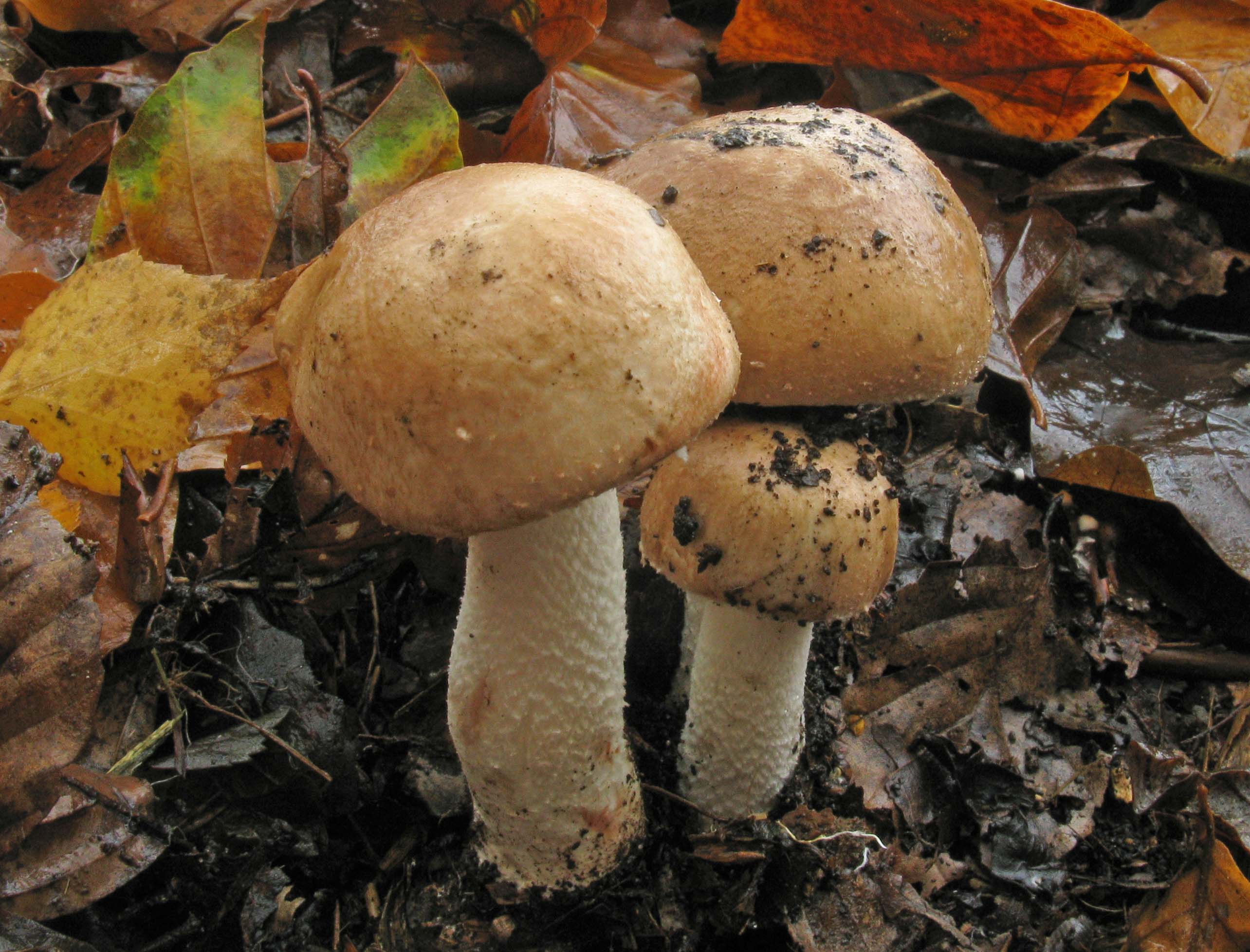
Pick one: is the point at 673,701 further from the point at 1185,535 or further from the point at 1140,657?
the point at 1185,535

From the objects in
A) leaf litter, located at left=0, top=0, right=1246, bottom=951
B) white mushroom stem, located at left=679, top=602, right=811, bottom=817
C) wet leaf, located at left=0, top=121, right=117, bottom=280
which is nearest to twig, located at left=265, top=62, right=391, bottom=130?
leaf litter, located at left=0, top=0, right=1246, bottom=951

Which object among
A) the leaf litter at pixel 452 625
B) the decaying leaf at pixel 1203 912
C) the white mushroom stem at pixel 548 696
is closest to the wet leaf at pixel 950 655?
the leaf litter at pixel 452 625

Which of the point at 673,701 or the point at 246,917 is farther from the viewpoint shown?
the point at 673,701

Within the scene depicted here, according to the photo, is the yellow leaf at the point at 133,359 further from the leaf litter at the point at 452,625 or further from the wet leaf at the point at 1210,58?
the wet leaf at the point at 1210,58

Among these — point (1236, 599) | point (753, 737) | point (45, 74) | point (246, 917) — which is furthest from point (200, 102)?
point (1236, 599)

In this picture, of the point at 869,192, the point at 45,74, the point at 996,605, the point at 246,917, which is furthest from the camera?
the point at 45,74

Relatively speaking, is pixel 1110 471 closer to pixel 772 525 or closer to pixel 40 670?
pixel 772 525

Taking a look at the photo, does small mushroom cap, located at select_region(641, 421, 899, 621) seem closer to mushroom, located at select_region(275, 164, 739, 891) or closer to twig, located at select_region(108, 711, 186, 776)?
mushroom, located at select_region(275, 164, 739, 891)
